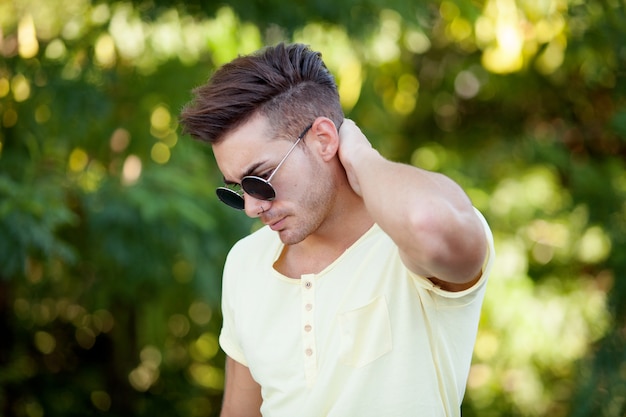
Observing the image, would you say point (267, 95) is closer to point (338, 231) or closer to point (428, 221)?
point (338, 231)

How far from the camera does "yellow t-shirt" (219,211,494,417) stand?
181 cm

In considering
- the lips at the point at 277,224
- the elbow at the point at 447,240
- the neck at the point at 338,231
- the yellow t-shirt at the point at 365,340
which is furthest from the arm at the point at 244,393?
the elbow at the point at 447,240

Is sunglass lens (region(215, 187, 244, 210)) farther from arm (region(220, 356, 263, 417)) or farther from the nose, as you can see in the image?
arm (region(220, 356, 263, 417))

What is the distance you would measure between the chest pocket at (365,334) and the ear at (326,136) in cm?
34

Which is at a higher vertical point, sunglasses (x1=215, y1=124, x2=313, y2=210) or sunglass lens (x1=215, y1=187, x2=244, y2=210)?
sunglasses (x1=215, y1=124, x2=313, y2=210)

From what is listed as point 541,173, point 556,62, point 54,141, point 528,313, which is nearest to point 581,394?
A: point 528,313

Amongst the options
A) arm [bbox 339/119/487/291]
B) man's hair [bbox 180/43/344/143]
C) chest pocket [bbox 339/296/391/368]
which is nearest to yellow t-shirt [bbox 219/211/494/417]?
chest pocket [bbox 339/296/391/368]

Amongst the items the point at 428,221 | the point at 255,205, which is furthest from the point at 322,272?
the point at 428,221

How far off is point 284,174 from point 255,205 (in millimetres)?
96

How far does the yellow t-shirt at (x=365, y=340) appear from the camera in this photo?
71.1 inches

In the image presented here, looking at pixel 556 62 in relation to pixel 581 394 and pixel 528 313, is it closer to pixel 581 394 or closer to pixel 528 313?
pixel 528 313

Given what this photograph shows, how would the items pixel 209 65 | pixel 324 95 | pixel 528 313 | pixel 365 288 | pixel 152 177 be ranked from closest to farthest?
pixel 365 288 → pixel 324 95 → pixel 152 177 → pixel 209 65 → pixel 528 313

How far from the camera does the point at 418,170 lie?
65.0 inches

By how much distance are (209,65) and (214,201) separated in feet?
2.90
